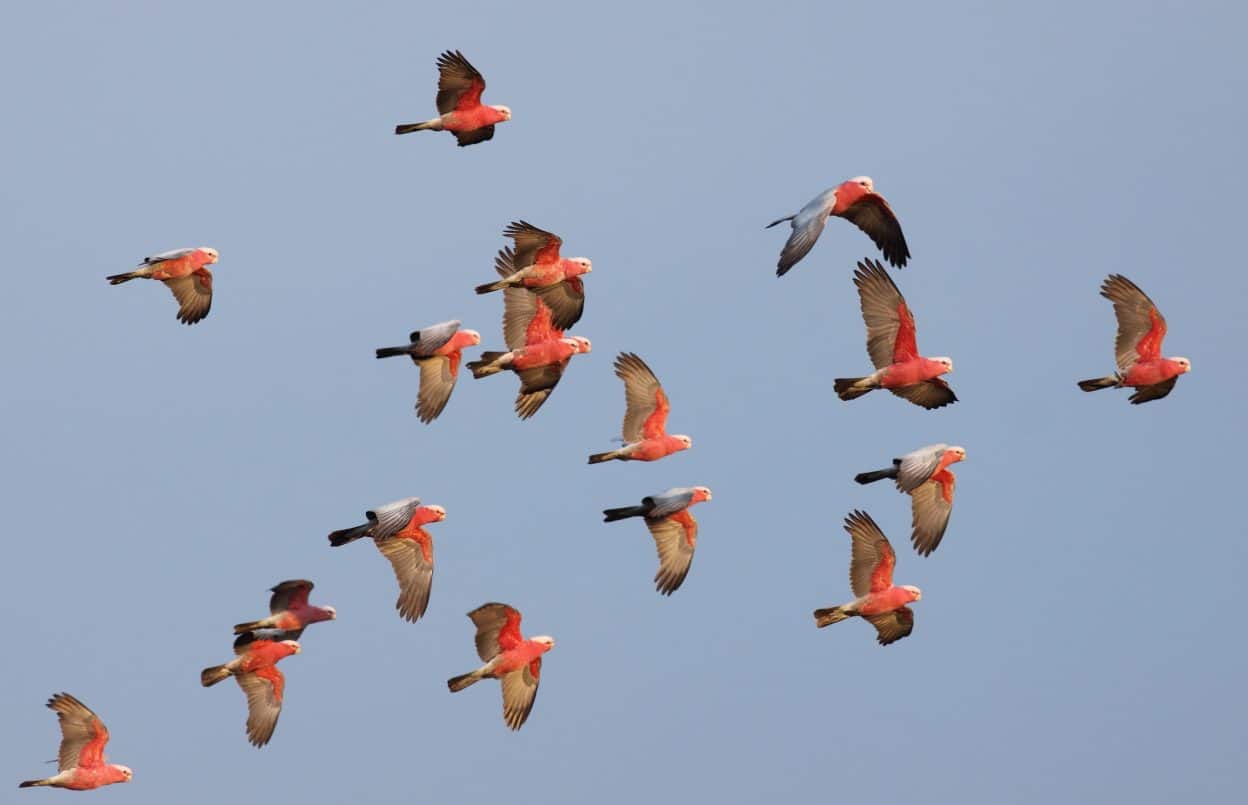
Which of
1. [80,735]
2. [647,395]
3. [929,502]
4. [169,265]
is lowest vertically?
[80,735]

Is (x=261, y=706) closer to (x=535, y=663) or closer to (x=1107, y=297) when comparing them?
(x=535, y=663)

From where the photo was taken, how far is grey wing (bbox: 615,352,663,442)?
5209 cm

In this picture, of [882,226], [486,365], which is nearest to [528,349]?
[486,365]

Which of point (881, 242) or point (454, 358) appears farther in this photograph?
point (454, 358)

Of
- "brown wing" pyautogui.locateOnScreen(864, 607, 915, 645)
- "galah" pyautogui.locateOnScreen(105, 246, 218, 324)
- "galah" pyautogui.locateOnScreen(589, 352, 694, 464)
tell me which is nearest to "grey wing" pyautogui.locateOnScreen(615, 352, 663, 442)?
"galah" pyautogui.locateOnScreen(589, 352, 694, 464)

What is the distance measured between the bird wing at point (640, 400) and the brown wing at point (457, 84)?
22.4ft

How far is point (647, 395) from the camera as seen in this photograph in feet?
171

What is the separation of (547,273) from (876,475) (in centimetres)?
875

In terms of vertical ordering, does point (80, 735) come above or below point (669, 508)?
below

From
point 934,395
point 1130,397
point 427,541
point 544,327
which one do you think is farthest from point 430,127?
point 1130,397

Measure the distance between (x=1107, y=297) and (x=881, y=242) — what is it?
5.67 metres

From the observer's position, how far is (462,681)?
49219 mm

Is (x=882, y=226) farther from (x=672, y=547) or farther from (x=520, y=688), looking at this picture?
(x=520, y=688)

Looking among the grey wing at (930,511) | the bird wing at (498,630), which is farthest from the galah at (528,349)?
the grey wing at (930,511)
